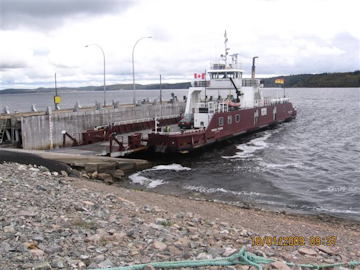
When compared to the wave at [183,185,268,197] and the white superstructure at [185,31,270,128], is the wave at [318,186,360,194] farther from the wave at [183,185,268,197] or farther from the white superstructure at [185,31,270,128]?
the white superstructure at [185,31,270,128]

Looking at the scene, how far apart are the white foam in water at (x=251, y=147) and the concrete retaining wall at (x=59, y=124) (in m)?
11.3

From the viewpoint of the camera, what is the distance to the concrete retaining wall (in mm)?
22719

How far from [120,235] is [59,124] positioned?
64.8 feet

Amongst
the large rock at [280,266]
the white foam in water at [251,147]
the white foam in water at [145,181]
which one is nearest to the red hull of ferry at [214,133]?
the white foam in water at [251,147]

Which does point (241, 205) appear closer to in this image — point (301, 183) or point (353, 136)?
point (301, 183)

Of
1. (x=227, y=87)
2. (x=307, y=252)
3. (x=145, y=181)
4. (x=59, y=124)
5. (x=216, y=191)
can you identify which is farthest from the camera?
(x=227, y=87)

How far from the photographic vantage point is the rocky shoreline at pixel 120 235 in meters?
5.89

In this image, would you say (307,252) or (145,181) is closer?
(307,252)

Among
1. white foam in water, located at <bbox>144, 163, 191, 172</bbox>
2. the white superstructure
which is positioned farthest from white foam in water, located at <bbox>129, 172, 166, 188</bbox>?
the white superstructure

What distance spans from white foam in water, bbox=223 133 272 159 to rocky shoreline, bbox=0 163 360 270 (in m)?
14.0

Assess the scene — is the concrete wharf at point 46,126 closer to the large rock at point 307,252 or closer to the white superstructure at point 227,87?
the white superstructure at point 227,87

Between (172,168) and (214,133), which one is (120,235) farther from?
(214,133)

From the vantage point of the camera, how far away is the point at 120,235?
693cm

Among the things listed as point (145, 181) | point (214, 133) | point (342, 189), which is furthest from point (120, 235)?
point (214, 133)
